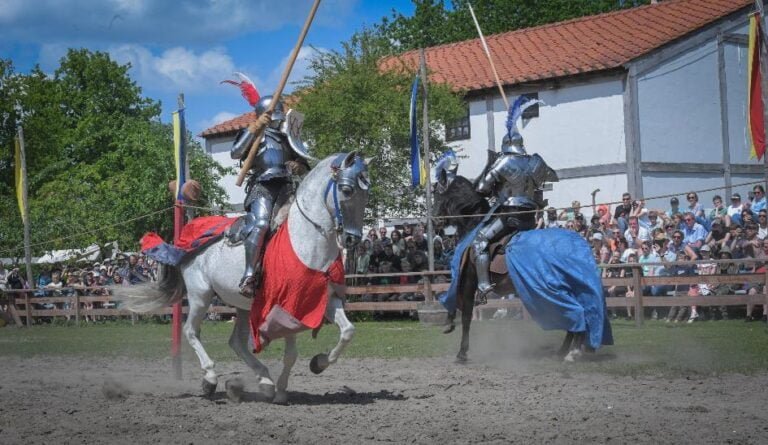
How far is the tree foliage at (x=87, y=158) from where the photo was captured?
30.7 meters

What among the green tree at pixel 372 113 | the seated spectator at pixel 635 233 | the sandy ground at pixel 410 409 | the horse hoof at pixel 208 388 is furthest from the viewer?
the green tree at pixel 372 113

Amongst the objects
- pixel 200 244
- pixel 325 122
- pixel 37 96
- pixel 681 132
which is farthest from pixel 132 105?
pixel 200 244

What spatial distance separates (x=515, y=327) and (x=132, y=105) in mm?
41729

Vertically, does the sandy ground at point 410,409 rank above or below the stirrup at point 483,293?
below

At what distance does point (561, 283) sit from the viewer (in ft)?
34.9

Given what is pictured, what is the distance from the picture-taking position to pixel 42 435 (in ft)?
22.6

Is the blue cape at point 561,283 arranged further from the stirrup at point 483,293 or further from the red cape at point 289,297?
the red cape at point 289,297

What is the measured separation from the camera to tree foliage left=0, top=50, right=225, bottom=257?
30.7m

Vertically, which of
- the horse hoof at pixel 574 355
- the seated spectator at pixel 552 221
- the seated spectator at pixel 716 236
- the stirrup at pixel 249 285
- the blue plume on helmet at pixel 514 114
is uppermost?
the blue plume on helmet at pixel 514 114

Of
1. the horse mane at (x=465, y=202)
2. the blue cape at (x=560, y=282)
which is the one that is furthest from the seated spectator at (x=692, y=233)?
the blue cape at (x=560, y=282)

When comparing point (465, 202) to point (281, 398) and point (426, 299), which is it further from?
point (426, 299)

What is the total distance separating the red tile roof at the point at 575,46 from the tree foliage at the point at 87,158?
880cm

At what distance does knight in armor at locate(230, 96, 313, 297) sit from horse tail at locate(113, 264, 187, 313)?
1.51 meters

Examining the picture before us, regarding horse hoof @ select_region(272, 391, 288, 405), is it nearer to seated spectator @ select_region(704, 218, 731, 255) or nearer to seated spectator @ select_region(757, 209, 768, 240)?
seated spectator @ select_region(704, 218, 731, 255)
